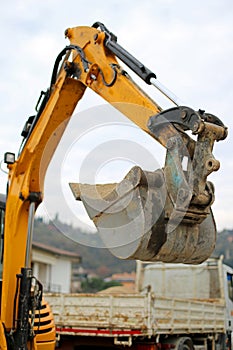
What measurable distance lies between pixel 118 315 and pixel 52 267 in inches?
1050

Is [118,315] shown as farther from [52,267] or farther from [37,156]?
[52,267]

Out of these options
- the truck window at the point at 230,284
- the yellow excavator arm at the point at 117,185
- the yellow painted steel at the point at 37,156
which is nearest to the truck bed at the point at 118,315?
the yellow excavator arm at the point at 117,185

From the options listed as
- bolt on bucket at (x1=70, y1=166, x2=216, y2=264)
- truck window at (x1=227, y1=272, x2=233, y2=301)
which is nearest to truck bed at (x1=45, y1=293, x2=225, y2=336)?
truck window at (x1=227, y1=272, x2=233, y2=301)

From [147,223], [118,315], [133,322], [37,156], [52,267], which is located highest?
[52,267]

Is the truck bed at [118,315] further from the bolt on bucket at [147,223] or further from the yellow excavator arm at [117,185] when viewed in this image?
the bolt on bucket at [147,223]

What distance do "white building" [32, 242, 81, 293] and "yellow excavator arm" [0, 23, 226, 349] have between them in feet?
86.3

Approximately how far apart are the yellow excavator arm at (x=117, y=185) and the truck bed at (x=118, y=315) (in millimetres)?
2871

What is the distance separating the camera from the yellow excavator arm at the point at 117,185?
474cm

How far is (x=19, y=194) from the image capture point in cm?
663

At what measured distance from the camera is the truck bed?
32.2 ft

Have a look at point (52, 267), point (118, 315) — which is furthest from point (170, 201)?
point (52, 267)

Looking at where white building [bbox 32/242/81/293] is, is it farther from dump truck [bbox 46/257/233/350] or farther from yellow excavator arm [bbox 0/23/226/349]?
yellow excavator arm [bbox 0/23/226/349]

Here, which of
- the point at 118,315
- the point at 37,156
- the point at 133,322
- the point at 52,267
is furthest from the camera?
the point at 52,267

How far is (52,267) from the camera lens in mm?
36156
